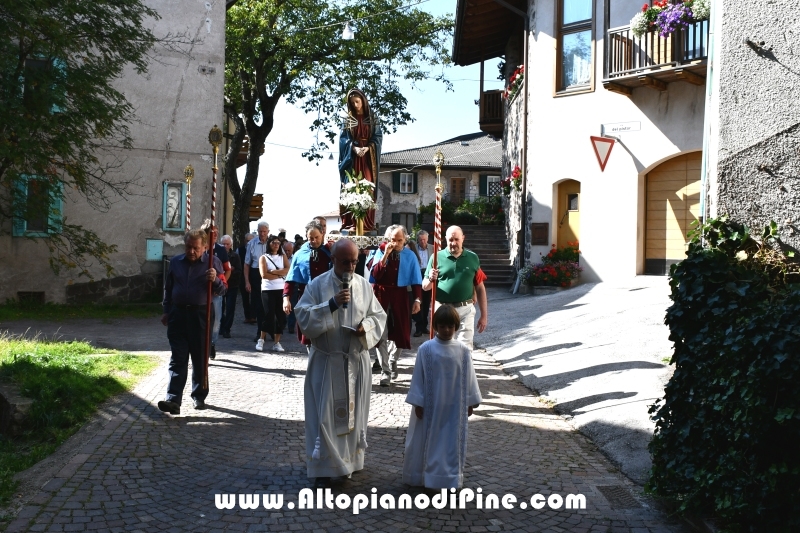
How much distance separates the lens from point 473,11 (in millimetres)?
24125

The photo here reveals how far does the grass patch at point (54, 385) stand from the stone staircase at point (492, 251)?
12.5 meters

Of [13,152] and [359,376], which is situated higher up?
[13,152]

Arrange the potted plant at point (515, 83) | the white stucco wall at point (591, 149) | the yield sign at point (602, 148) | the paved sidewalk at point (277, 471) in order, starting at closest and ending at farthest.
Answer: the paved sidewalk at point (277, 471) → the white stucco wall at point (591, 149) → the yield sign at point (602, 148) → the potted plant at point (515, 83)

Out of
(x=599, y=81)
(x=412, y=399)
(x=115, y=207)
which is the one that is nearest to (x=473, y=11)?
(x=599, y=81)

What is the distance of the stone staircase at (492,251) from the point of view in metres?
22.9

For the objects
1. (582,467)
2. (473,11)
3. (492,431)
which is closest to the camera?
(582,467)

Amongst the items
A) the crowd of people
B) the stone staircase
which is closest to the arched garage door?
the stone staircase

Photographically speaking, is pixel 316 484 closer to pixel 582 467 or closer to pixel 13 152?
pixel 582 467

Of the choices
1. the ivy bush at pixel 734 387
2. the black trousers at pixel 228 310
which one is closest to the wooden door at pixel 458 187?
the black trousers at pixel 228 310

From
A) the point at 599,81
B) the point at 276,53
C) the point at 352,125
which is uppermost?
the point at 276,53

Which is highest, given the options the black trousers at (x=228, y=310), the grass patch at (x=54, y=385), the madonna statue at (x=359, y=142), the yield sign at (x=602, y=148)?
the yield sign at (x=602, y=148)

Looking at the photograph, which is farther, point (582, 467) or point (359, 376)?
point (582, 467)

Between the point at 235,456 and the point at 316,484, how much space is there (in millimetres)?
1059

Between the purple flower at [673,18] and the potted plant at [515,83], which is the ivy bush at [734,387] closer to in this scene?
the purple flower at [673,18]
